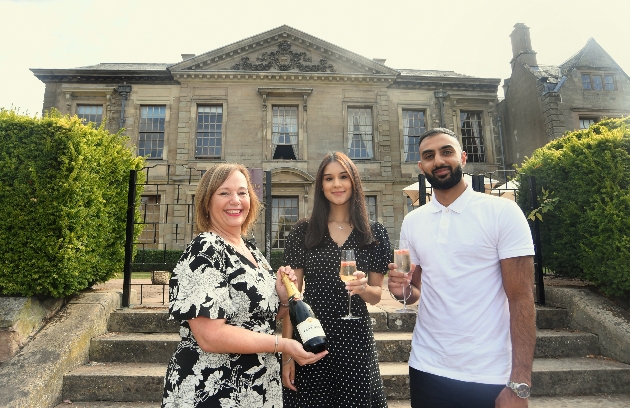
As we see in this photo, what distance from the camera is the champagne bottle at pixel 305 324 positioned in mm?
1748

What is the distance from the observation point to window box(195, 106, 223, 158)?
742 inches

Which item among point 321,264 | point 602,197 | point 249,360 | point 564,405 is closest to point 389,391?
point 564,405

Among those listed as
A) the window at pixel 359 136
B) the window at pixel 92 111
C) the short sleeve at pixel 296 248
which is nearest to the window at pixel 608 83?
the window at pixel 359 136

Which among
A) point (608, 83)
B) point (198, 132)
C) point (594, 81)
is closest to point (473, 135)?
point (594, 81)

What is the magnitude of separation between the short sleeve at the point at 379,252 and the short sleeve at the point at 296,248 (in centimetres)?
50

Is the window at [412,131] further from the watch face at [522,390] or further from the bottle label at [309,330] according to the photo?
the bottle label at [309,330]

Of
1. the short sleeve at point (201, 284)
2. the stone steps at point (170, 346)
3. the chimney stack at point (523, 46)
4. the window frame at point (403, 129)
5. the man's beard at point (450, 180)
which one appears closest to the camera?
the short sleeve at point (201, 284)

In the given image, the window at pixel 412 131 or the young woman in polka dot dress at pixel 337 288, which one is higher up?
the window at pixel 412 131

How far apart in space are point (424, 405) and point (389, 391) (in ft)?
6.29

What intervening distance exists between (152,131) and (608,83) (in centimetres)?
2616

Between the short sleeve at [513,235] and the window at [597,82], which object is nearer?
the short sleeve at [513,235]

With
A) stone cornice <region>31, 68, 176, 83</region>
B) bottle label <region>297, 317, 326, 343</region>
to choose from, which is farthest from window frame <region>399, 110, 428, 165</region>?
bottle label <region>297, 317, 326, 343</region>

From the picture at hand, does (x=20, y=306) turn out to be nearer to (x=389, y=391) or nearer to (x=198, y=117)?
(x=389, y=391)

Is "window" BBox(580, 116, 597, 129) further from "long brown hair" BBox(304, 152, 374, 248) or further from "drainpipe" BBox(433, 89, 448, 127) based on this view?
"long brown hair" BBox(304, 152, 374, 248)
